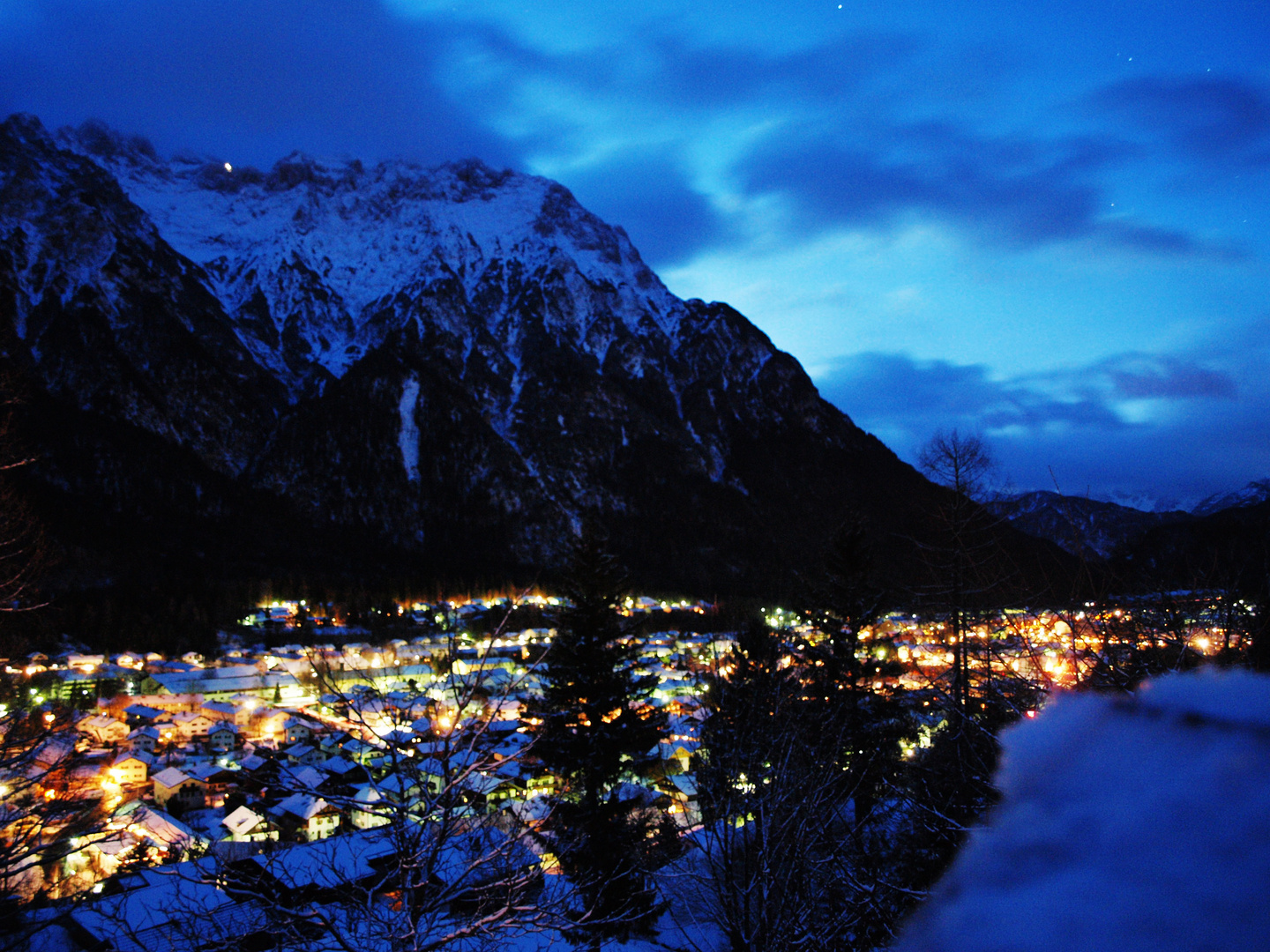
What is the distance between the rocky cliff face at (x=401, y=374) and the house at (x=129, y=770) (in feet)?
241

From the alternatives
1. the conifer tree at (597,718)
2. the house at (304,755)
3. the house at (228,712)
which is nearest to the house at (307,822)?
the house at (304,755)

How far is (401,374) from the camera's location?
13662cm

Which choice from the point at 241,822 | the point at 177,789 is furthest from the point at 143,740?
the point at 241,822

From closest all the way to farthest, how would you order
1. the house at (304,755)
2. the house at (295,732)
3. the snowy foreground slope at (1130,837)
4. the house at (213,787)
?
the snowy foreground slope at (1130,837) → the house at (213,787) → the house at (304,755) → the house at (295,732)

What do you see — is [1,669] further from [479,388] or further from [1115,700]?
[479,388]

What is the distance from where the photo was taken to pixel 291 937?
14.0ft

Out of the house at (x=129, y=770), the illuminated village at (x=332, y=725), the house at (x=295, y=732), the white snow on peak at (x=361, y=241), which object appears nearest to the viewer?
the illuminated village at (x=332, y=725)

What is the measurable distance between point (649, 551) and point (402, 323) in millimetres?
79793

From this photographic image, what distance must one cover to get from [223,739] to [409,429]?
10518 centimetres

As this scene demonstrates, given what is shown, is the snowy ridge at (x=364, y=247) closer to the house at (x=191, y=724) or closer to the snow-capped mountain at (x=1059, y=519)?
the house at (x=191, y=724)

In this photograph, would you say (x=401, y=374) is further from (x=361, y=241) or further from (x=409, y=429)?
(x=361, y=241)

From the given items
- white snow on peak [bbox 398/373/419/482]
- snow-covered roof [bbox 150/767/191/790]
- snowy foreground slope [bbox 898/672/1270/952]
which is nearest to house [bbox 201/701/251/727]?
snow-covered roof [bbox 150/767/191/790]

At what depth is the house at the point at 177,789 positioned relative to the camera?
74.5 feet

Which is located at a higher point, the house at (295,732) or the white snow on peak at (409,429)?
the white snow on peak at (409,429)
